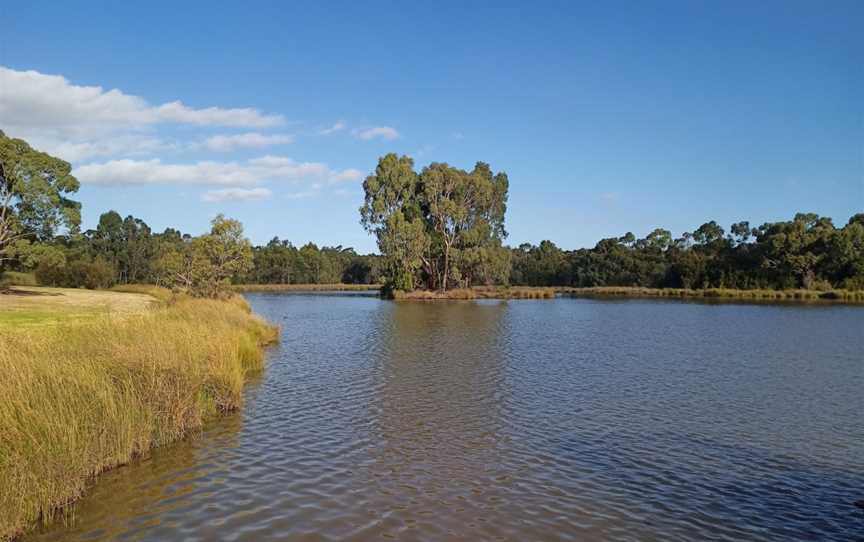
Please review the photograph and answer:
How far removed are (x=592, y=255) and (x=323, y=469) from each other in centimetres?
13360

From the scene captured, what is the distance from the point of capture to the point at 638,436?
569 inches

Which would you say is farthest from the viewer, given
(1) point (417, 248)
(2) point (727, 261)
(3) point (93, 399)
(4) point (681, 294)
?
(2) point (727, 261)

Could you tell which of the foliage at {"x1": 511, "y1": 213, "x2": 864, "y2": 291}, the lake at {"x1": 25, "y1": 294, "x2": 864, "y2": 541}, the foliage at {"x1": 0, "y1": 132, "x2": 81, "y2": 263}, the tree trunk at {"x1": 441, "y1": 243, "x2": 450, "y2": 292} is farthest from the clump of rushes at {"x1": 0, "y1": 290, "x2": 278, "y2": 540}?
the foliage at {"x1": 511, "y1": 213, "x2": 864, "y2": 291}

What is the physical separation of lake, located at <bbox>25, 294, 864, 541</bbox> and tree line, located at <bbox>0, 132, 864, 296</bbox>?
23870 mm

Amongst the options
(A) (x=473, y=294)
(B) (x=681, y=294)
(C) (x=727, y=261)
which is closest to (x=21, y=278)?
(A) (x=473, y=294)

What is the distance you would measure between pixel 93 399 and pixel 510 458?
8.24 meters

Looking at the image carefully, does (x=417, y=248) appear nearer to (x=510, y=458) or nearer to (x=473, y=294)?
(x=473, y=294)

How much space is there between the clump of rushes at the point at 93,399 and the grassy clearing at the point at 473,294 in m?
67.2

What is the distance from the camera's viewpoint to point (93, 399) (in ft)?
34.9

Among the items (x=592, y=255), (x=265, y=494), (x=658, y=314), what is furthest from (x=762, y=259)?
(x=265, y=494)

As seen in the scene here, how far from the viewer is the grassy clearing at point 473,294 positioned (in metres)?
84.8

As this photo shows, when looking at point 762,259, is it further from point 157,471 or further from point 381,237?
point 157,471

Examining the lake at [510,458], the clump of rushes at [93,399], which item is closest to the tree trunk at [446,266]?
the lake at [510,458]

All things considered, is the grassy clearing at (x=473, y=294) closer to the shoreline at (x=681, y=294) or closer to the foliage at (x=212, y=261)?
the shoreline at (x=681, y=294)
